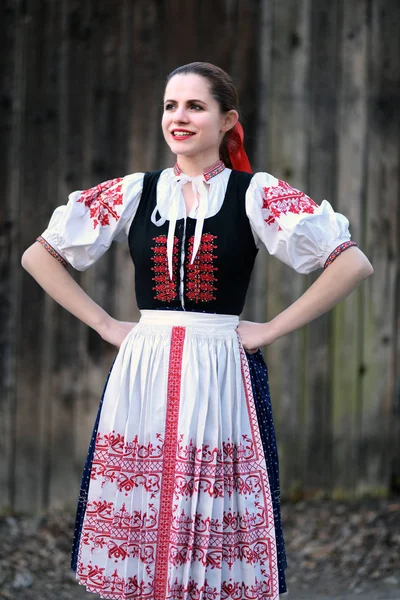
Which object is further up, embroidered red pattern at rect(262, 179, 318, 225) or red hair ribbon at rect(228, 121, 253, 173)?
red hair ribbon at rect(228, 121, 253, 173)

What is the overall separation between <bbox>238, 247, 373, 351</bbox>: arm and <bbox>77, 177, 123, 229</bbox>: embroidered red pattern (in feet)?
1.59

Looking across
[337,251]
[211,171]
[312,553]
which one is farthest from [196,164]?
[312,553]

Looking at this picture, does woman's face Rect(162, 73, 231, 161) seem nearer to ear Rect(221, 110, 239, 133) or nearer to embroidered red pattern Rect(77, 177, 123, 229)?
ear Rect(221, 110, 239, 133)

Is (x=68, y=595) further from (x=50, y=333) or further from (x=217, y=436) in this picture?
(x=217, y=436)

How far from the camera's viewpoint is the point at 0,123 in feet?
12.5

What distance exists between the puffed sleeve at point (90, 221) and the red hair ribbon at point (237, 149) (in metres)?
0.29

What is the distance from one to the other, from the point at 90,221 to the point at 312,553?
1.91 m

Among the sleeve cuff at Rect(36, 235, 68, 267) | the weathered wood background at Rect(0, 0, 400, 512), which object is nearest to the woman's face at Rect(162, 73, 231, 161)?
the sleeve cuff at Rect(36, 235, 68, 267)

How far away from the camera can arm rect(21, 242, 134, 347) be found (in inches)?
96.3

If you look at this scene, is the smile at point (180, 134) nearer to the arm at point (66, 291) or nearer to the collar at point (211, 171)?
the collar at point (211, 171)

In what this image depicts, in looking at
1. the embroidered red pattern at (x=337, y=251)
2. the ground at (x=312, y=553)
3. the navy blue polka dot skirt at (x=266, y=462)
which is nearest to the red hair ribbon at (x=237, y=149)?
the embroidered red pattern at (x=337, y=251)

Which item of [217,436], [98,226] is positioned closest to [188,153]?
[98,226]

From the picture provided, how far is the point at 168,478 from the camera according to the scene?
89.4 inches

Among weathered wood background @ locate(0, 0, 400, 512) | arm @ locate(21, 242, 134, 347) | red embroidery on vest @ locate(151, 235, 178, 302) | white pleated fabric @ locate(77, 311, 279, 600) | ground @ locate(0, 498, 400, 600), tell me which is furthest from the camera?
weathered wood background @ locate(0, 0, 400, 512)
